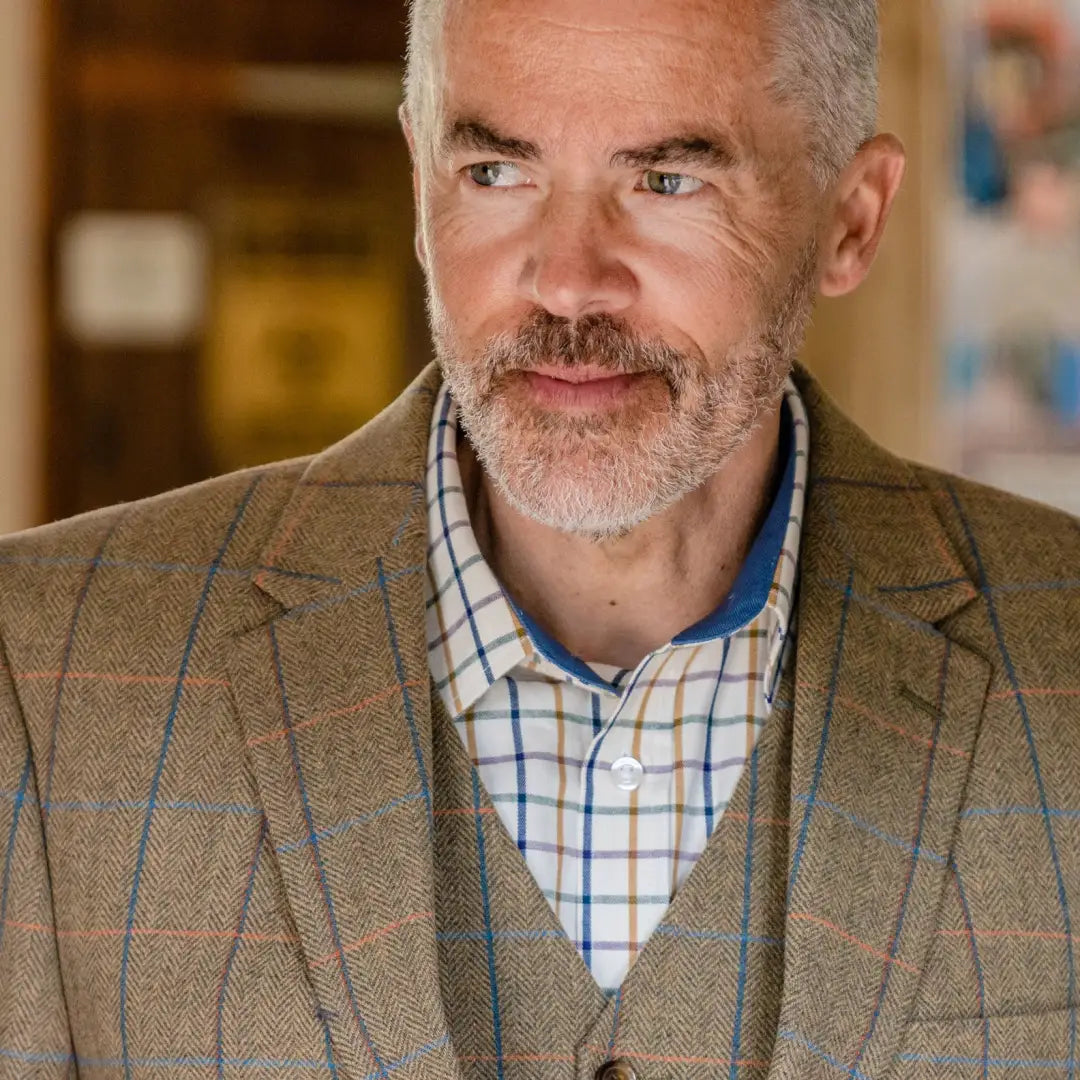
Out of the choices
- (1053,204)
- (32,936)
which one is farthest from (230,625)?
(1053,204)

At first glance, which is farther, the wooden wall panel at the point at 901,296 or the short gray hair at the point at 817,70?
the wooden wall panel at the point at 901,296

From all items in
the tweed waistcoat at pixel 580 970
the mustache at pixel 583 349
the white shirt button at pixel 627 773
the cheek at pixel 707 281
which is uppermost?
the cheek at pixel 707 281

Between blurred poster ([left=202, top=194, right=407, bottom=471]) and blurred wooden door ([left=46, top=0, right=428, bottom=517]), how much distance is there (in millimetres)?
28

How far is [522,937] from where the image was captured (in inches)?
54.0

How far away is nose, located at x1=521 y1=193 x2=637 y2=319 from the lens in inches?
52.7

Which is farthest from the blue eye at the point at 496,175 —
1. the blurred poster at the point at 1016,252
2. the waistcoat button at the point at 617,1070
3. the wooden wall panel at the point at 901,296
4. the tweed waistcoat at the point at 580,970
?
the blurred poster at the point at 1016,252

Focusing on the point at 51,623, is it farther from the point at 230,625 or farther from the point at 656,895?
the point at 656,895

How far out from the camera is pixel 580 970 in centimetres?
136

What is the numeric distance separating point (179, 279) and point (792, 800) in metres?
2.74

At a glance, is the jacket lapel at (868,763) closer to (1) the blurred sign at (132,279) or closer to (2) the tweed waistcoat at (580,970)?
(2) the tweed waistcoat at (580,970)

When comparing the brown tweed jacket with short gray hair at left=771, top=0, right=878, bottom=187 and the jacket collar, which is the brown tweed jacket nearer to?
the jacket collar

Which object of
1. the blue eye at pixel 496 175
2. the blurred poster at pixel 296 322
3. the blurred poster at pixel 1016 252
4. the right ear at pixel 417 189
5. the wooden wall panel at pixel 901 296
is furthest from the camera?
the blurred poster at pixel 296 322

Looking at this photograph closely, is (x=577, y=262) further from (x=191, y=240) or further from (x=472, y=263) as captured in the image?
(x=191, y=240)

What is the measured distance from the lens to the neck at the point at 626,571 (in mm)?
1547
